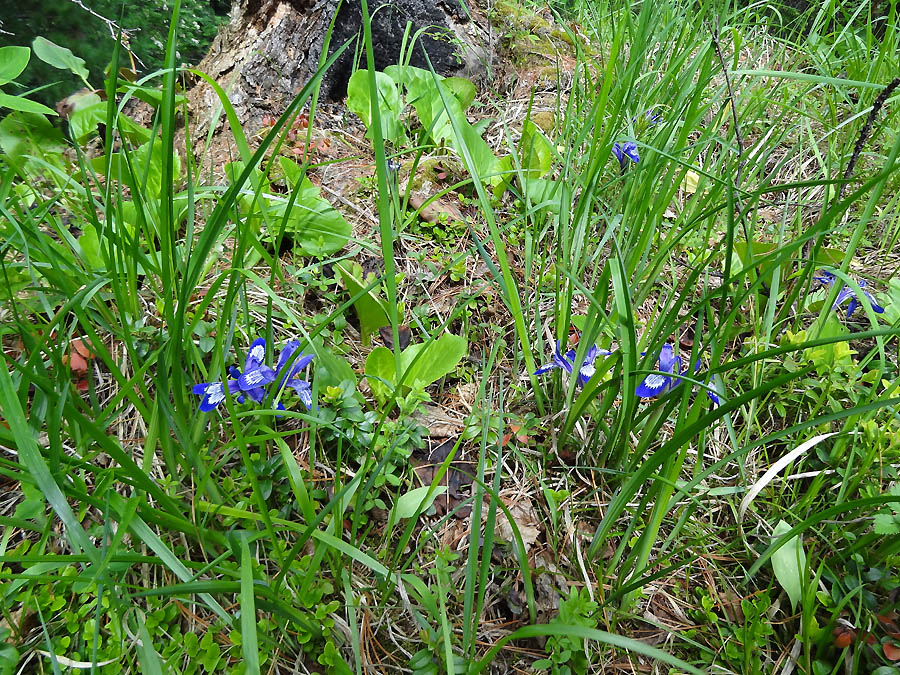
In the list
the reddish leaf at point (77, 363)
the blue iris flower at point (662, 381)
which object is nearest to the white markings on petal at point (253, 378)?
the reddish leaf at point (77, 363)

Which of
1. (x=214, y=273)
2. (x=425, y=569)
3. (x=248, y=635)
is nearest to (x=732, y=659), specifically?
(x=425, y=569)

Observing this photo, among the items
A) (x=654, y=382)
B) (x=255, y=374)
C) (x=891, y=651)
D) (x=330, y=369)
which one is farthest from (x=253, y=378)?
(x=891, y=651)

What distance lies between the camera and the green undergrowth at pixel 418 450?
0.74 metres

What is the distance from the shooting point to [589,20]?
92.2 inches

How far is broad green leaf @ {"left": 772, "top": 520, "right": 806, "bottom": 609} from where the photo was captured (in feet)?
2.75

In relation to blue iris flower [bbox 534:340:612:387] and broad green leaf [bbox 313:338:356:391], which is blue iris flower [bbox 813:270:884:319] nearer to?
blue iris flower [bbox 534:340:612:387]

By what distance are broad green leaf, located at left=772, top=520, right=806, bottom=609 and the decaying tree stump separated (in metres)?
1.72

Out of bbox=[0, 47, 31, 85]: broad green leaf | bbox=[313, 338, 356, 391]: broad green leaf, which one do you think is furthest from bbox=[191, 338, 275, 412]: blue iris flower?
bbox=[0, 47, 31, 85]: broad green leaf

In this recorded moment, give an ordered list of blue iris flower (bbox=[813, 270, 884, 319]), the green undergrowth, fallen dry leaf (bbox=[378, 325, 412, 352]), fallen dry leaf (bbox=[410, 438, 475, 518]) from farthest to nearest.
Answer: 1. fallen dry leaf (bbox=[378, 325, 412, 352])
2. blue iris flower (bbox=[813, 270, 884, 319])
3. fallen dry leaf (bbox=[410, 438, 475, 518])
4. the green undergrowth

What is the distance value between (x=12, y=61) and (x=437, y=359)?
4.10 feet

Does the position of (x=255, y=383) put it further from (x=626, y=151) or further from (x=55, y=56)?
(x=55, y=56)

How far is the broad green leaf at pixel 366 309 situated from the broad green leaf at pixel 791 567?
829mm

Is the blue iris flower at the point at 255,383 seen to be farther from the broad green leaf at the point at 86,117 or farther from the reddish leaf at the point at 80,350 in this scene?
the broad green leaf at the point at 86,117

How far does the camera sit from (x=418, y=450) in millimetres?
1082
